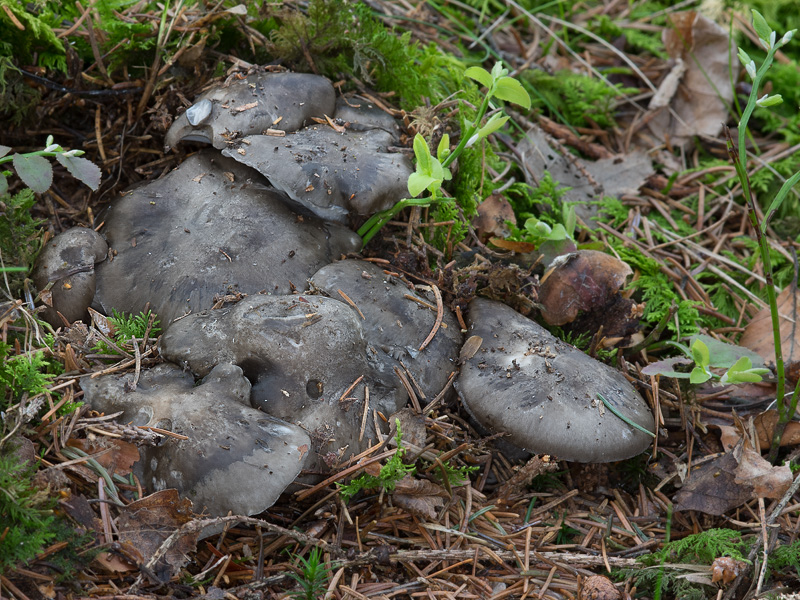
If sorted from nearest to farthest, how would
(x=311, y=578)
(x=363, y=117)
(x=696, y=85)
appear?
(x=311, y=578) → (x=363, y=117) → (x=696, y=85)

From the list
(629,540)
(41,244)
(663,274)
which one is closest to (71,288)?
(41,244)

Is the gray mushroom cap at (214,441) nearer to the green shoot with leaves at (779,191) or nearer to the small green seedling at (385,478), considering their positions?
the small green seedling at (385,478)

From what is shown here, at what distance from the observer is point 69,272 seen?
298 cm

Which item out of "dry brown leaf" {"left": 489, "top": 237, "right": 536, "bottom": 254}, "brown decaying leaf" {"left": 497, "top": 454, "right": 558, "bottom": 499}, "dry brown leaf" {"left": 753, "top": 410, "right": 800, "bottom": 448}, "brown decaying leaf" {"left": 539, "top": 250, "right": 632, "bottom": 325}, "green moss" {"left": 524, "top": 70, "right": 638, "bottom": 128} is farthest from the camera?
"green moss" {"left": 524, "top": 70, "right": 638, "bottom": 128}

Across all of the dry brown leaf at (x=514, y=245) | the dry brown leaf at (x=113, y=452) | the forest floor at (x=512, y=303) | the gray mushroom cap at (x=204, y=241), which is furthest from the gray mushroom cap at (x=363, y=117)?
the dry brown leaf at (x=113, y=452)

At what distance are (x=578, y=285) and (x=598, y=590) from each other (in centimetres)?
153

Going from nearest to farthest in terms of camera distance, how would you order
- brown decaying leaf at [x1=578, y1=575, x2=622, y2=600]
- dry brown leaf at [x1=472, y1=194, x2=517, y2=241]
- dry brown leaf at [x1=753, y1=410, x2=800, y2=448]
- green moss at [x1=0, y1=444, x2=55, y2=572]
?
green moss at [x1=0, y1=444, x2=55, y2=572] < brown decaying leaf at [x1=578, y1=575, x2=622, y2=600] < dry brown leaf at [x1=753, y1=410, x2=800, y2=448] < dry brown leaf at [x1=472, y1=194, x2=517, y2=241]

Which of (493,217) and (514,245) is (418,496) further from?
(493,217)

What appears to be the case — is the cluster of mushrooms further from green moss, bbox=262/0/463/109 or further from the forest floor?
green moss, bbox=262/0/463/109

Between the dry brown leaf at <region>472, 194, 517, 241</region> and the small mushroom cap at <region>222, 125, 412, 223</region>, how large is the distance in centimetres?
67

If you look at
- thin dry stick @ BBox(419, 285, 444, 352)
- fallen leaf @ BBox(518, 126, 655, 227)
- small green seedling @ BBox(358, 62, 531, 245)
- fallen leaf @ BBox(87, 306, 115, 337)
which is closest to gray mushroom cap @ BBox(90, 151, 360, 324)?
fallen leaf @ BBox(87, 306, 115, 337)

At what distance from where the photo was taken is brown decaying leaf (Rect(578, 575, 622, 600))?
8.18 ft

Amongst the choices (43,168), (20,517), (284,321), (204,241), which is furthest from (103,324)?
(20,517)

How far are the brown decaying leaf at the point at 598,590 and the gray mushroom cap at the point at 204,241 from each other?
1814 millimetres
